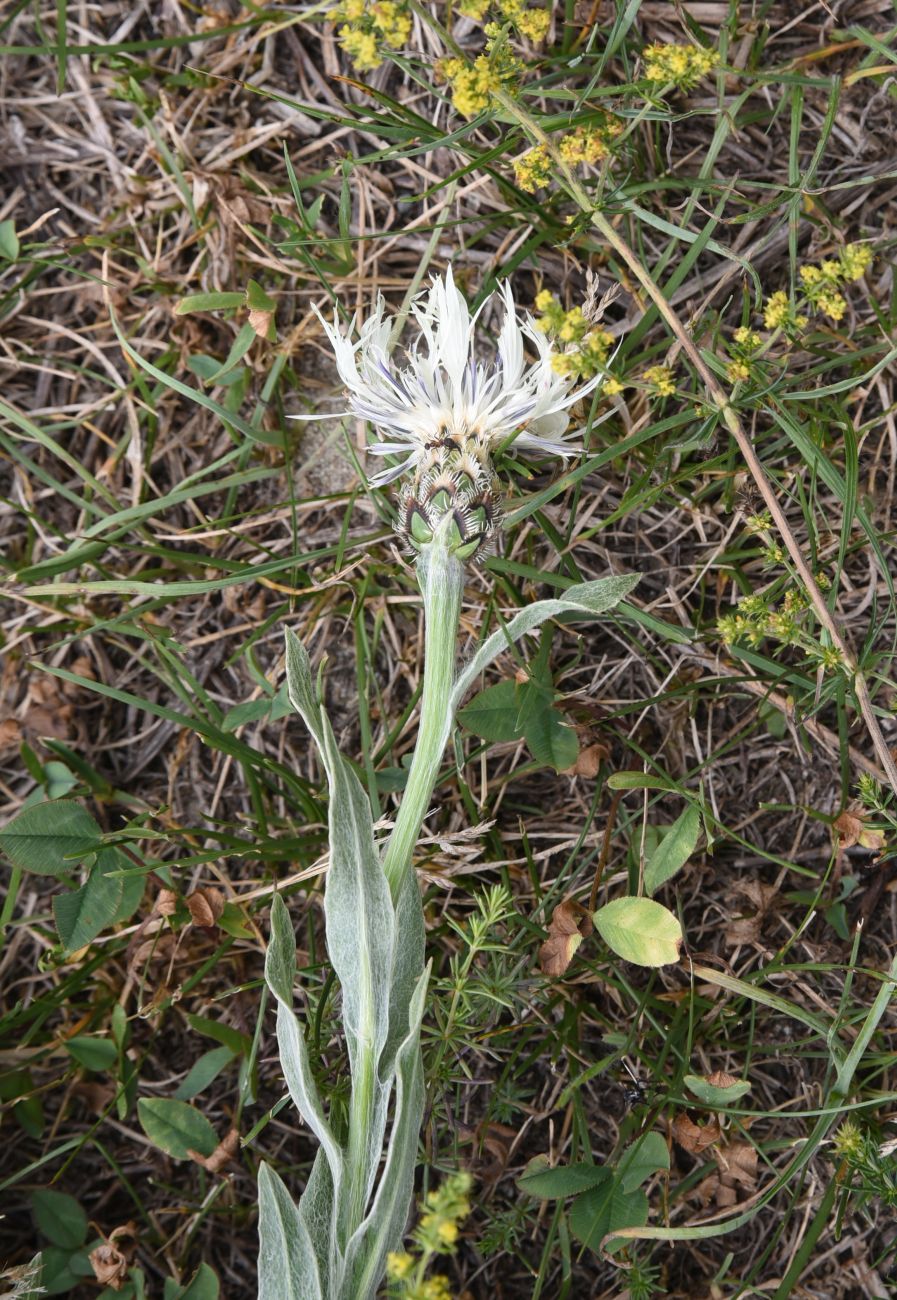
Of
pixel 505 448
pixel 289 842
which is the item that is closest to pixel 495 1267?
pixel 289 842

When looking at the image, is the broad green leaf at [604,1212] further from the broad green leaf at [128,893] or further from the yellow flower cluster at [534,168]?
the yellow flower cluster at [534,168]

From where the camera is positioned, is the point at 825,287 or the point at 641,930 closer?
the point at 825,287

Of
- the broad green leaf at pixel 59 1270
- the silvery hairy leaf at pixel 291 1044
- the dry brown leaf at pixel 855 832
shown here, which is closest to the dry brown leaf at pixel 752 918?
the dry brown leaf at pixel 855 832

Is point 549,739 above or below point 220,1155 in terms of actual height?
above

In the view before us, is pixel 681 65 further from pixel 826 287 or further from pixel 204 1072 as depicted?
pixel 204 1072

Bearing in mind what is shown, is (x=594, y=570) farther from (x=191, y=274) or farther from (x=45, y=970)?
(x=45, y=970)

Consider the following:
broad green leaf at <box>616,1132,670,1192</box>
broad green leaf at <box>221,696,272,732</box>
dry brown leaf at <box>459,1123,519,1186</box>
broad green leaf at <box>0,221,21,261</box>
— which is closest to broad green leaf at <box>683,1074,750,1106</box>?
broad green leaf at <box>616,1132,670,1192</box>

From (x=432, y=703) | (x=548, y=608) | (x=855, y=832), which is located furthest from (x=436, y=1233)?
(x=855, y=832)
